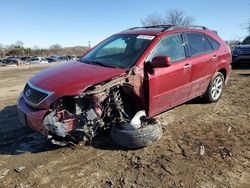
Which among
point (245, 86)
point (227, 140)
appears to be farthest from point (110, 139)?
point (245, 86)

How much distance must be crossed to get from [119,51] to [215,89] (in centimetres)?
280

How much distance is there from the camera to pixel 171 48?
5816 millimetres

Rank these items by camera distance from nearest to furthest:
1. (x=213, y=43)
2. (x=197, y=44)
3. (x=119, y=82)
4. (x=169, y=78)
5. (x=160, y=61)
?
1. (x=119, y=82)
2. (x=160, y=61)
3. (x=169, y=78)
4. (x=197, y=44)
5. (x=213, y=43)

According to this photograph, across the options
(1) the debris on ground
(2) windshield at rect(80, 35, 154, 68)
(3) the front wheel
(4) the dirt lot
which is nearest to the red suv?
(2) windshield at rect(80, 35, 154, 68)

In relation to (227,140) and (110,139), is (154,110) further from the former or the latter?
(227,140)

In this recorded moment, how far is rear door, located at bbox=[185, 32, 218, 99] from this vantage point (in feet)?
20.6

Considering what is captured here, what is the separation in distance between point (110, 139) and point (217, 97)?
3413 mm

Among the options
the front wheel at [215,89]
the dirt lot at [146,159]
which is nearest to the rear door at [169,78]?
the dirt lot at [146,159]

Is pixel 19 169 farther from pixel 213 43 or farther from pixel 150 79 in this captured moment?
pixel 213 43

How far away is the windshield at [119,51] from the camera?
5336 mm

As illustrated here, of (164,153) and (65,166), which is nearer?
(65,166)

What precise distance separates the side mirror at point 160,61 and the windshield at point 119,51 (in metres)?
0.30

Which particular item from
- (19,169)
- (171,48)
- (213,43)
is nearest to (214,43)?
(213,43)

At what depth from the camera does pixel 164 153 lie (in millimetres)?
4621
